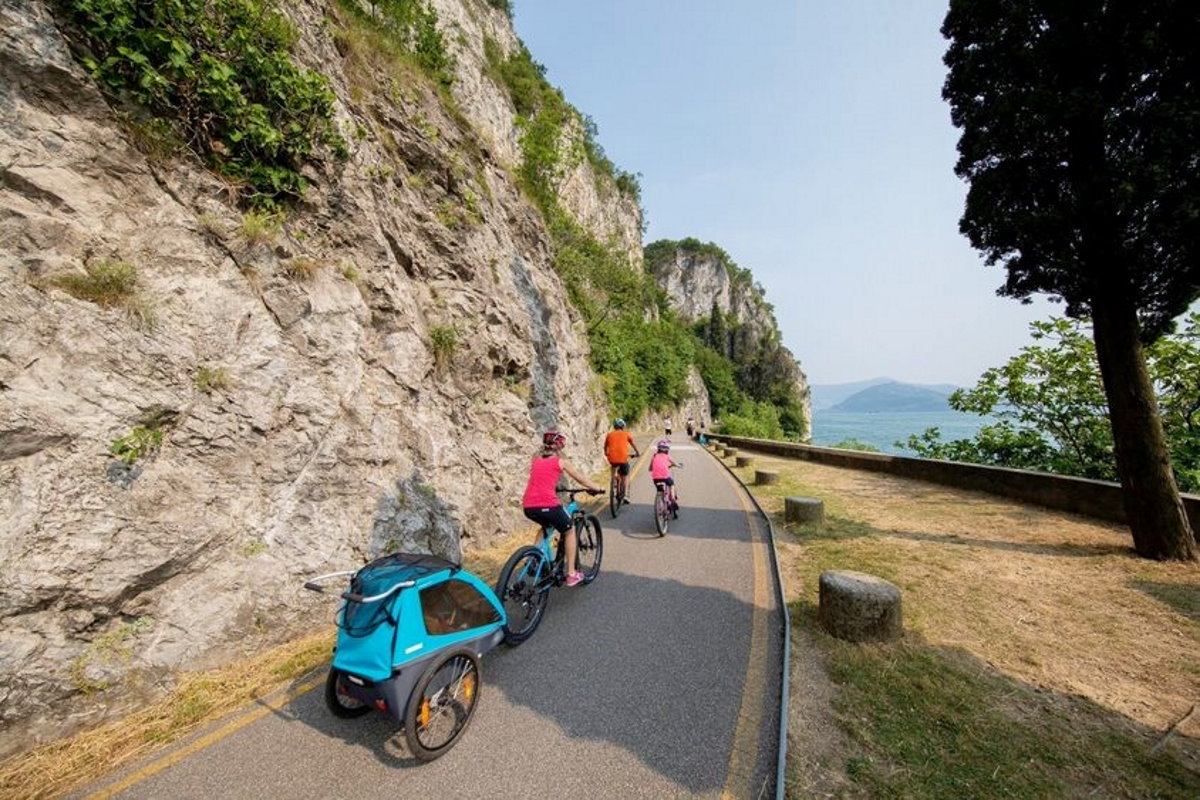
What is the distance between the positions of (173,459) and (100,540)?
901 millimetres

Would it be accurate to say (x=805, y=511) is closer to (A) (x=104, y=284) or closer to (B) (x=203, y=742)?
(B) (x=203, y=742)

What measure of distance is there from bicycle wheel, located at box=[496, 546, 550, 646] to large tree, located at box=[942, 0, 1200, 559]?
880 cm

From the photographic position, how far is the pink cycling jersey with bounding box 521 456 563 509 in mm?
5547

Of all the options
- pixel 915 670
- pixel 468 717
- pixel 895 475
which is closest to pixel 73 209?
pixel 468 717

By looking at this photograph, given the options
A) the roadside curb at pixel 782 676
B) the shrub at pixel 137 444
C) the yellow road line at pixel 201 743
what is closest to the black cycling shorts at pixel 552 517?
the yellow road line at pixel 201 743

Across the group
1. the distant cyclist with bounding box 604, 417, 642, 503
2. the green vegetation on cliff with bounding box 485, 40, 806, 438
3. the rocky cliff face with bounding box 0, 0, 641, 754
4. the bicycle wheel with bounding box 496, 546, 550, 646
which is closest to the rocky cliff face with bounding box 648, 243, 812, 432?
the green vegetation on cliff with bounding box 485, 40, 806, 438

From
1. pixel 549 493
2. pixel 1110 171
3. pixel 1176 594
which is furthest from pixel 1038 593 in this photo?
pixel 549 493

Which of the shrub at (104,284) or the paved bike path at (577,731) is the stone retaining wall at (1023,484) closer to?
the paved bike path at (577,731)

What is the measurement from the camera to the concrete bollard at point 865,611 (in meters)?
4.47

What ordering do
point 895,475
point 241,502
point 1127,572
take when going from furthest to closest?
point 895,475 → point 1127,572 → point 241,502

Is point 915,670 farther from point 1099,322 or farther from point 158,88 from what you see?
point 158,88

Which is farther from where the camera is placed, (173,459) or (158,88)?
(158,88)

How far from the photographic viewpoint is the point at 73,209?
4609 millimetres

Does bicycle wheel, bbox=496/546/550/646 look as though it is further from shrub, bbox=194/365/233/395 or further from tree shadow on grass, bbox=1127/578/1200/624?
tree shadow on grass, bbox=1127/578/1200/624
